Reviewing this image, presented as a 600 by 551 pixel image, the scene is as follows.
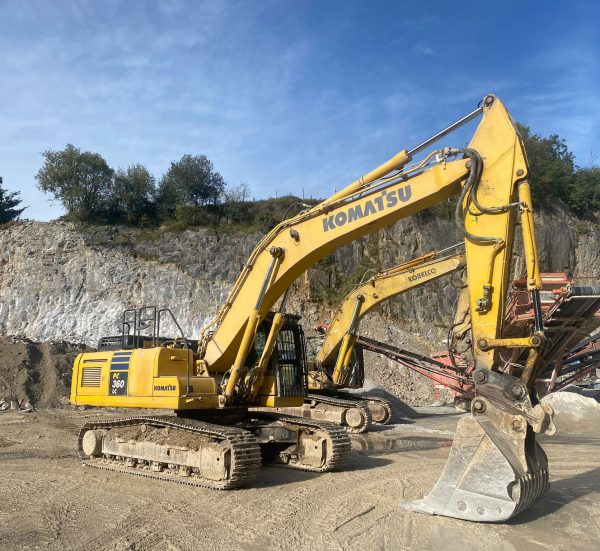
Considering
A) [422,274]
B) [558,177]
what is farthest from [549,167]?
[422,274]

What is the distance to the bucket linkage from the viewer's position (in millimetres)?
5328

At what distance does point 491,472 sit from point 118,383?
582 cm

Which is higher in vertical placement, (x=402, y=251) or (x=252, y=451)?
(x=402, y=251)

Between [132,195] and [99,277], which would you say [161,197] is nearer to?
[132,195]

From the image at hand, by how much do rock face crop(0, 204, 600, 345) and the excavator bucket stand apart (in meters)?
23.4

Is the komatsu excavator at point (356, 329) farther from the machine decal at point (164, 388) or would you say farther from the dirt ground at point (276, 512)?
the machine decal at point (164, 388)

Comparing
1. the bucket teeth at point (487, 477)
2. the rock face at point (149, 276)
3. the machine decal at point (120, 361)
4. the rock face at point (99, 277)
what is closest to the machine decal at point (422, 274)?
the machine decal at point (120, 361)

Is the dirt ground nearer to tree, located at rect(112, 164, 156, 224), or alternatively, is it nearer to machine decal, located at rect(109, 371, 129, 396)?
machine decal, located at rect(109, 371, 129, 396)

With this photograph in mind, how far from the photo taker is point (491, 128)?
6.66 metres

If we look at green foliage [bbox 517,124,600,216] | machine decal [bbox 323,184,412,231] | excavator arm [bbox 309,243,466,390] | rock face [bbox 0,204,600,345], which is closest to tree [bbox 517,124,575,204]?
green foliage [bbox 517,124,600,216]

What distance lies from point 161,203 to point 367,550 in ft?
107

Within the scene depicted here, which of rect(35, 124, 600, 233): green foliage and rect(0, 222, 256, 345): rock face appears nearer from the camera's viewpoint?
rect(0, 222, 256, 345): rock face

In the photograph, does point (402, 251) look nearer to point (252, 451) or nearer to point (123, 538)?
point (252, 451)

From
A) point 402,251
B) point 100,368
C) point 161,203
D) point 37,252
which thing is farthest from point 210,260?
point 100,368
